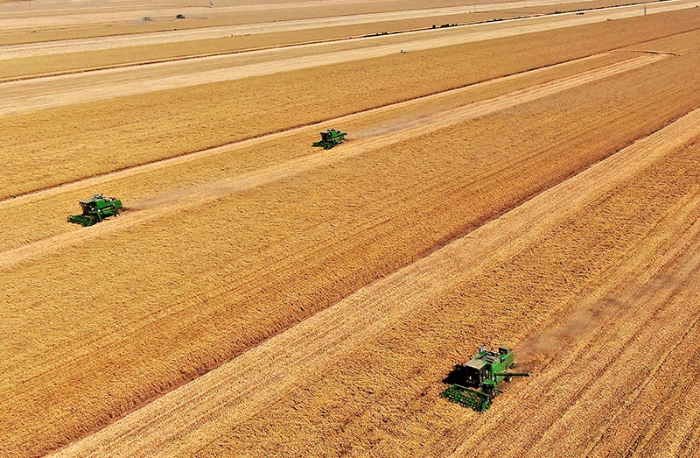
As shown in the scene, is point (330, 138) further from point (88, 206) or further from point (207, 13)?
point (207, 13)

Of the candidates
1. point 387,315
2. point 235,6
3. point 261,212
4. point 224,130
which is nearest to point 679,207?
point 387,315

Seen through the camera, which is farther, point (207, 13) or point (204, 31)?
point (207, 13)

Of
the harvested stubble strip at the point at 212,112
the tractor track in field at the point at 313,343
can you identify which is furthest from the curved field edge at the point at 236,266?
the harvested stubble strip at the point at 212,112

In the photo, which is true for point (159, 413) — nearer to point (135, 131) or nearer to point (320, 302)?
point (320, 302)

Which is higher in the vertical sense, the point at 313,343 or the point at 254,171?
the point at 254,171

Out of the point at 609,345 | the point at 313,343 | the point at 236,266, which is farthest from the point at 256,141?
the point at 609,345

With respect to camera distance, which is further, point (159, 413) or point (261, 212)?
point (261, 212)

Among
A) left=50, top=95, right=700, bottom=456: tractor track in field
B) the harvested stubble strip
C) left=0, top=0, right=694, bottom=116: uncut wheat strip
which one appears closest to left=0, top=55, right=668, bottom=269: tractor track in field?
the harvested stubble strip
